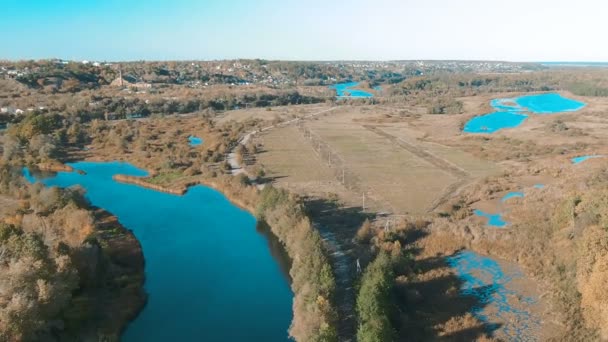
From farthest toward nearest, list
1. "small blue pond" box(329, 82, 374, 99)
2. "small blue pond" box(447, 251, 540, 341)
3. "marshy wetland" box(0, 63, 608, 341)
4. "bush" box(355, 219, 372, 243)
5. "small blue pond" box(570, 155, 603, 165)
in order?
"small blue pond" box(329, 82, 374, 99)
"small blue pond" box(570, 155, 603, 165)
"bush" box(355, 219, 372, 243)
"marshy wetland" box(0, 63, 608, 341)
"small blue pond" box(447, 251, 540, 341)

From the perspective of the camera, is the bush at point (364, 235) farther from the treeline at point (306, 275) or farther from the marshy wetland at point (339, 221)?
the treeline at point (306, 275)

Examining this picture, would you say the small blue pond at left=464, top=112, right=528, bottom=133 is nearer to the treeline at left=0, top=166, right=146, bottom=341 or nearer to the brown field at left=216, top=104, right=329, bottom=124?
the brown field at left=216, top=104, right=329, bottom=124

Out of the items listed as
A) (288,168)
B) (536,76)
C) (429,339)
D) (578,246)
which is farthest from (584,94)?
(429,339)

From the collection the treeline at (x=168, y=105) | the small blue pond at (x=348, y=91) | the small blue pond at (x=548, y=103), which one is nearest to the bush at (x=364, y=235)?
the treeline at (x=168, y=105)

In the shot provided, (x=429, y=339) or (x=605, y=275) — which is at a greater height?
(x=605, y=275)

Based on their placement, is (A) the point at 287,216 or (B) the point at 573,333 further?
(A) the point at 287,216

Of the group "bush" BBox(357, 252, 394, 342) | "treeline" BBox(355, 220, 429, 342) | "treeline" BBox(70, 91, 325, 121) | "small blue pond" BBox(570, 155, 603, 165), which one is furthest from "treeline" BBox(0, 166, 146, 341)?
"treeline" BBox(70, 91, 325, 121)

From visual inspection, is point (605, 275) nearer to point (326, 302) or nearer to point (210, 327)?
point (326, 302)
